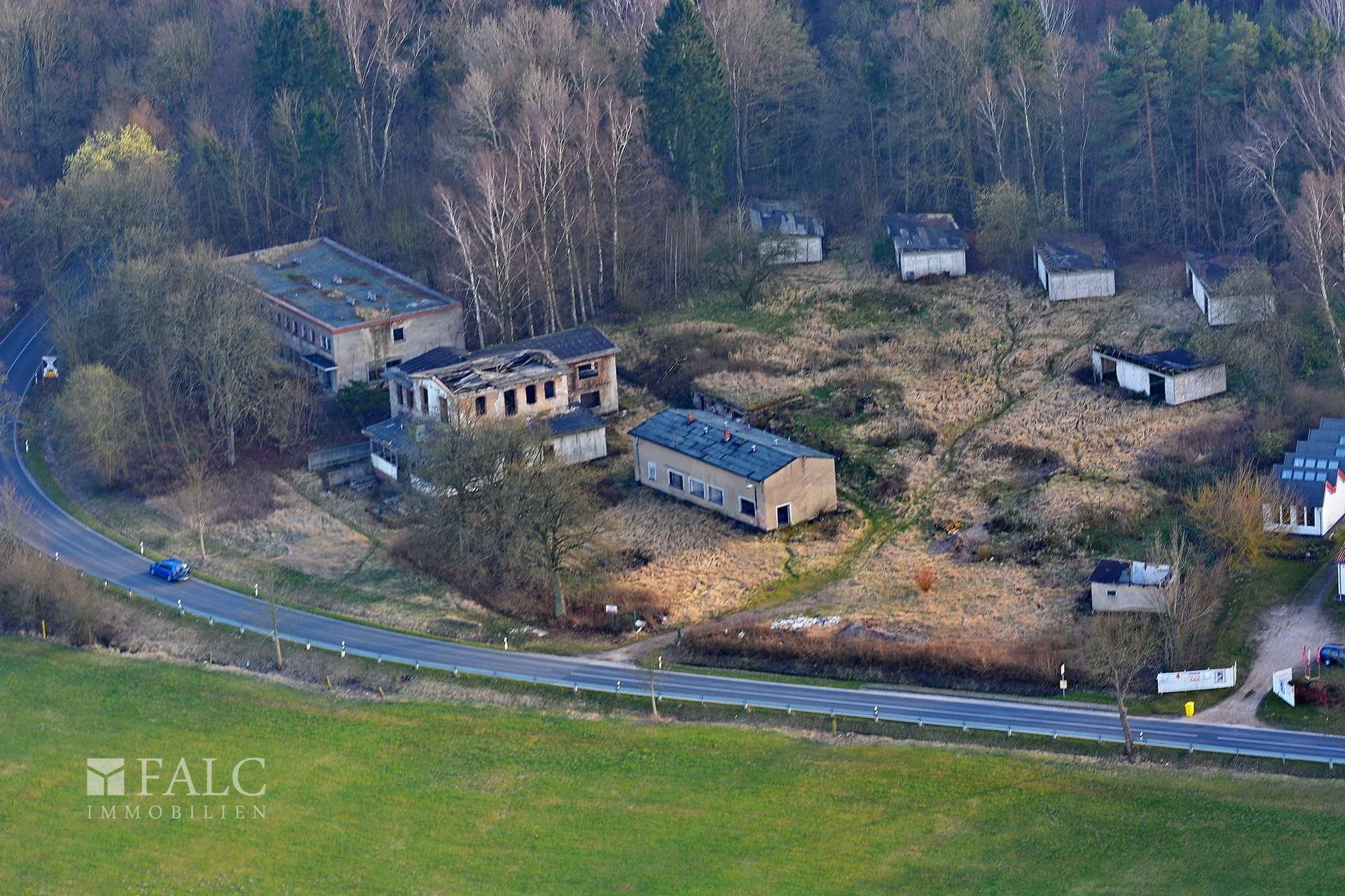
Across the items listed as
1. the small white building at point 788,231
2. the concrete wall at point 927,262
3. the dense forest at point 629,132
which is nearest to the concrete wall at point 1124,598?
the dense forest at point 629,132

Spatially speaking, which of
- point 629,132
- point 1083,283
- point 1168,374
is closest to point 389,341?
point 629,132

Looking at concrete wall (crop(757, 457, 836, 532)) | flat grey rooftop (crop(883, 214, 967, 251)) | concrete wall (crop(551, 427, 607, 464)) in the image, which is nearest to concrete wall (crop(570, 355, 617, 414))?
concrete wall (crop(551, 427, 607, 464))

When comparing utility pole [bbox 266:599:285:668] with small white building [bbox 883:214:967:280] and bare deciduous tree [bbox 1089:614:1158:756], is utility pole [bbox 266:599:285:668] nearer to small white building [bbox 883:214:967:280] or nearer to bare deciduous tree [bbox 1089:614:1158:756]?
bare deciduous tree [bbox 1089:614:1158:756]

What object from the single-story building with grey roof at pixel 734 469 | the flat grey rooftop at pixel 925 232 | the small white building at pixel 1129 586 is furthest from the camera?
the flat grey rooftop at pixel 925 232

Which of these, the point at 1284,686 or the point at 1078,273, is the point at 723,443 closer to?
the point at 1078,273

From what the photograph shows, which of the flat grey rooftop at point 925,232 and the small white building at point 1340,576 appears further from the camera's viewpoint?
the flat grey rooftop at point 925,232

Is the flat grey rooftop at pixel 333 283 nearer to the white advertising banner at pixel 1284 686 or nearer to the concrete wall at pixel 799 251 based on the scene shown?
the concrete wall at pixel 799 251

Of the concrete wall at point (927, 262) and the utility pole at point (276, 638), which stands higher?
the concrete wall at point (927, 262)

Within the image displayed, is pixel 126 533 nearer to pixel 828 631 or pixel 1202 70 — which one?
pixel 828 631
